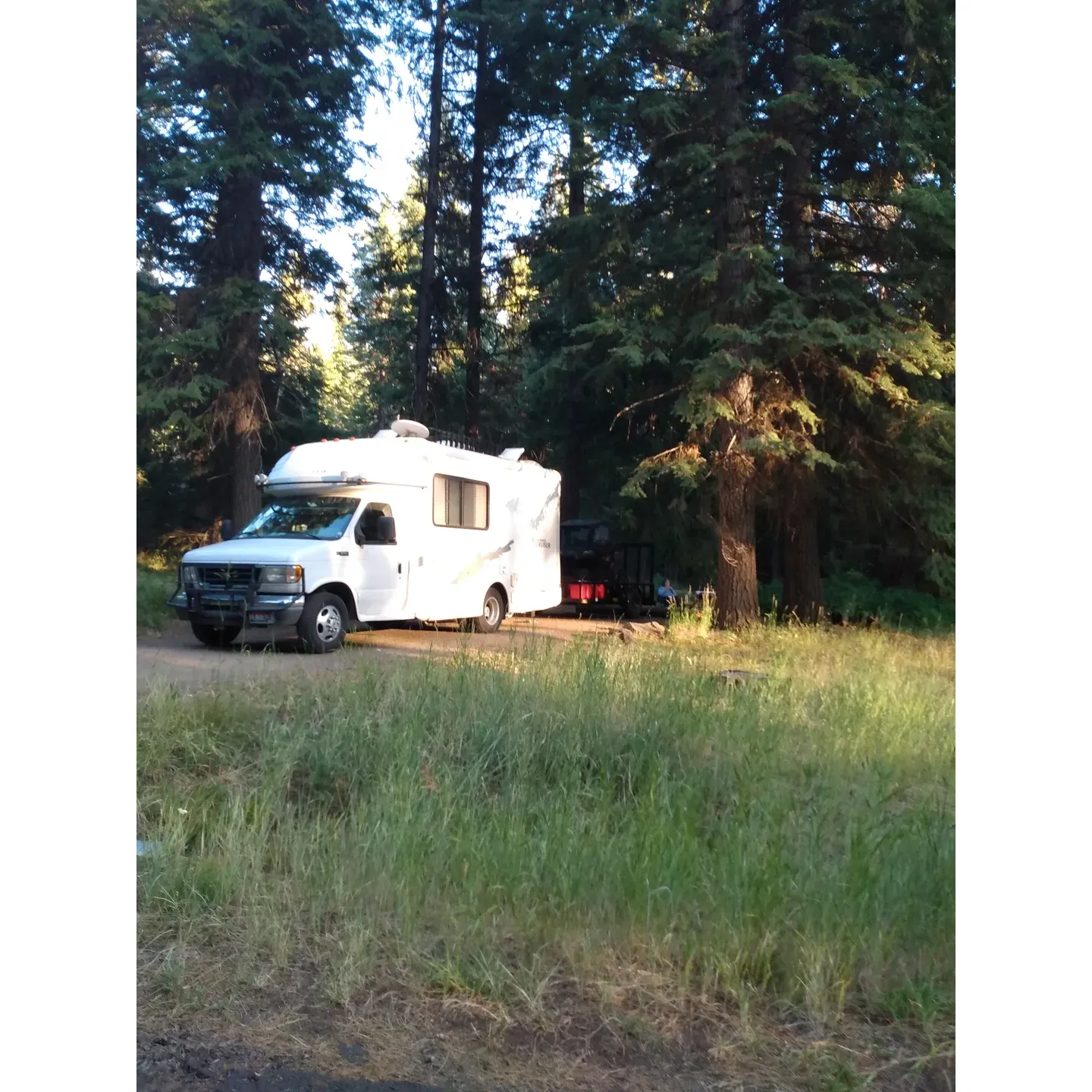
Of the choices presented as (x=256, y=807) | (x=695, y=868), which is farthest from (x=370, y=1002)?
(x=256, y=807)

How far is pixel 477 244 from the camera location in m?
20.1

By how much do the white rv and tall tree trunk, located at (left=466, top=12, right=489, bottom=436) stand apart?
20.5 ft

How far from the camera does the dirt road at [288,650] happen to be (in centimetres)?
844

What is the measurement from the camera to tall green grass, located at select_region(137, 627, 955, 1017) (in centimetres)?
359

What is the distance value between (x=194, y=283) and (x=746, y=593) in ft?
34.4

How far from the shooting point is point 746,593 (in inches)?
567

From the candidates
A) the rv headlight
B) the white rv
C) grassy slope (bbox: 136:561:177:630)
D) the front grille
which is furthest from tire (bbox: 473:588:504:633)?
grassy slope (bbox: 136:561:177:630)

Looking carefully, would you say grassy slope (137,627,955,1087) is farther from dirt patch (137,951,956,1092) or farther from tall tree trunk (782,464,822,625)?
tall tree trunk (782,464,822,625)

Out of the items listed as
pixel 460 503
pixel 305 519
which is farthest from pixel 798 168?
pixel 305 519

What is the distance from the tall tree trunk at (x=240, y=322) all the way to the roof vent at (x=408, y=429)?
489 cm

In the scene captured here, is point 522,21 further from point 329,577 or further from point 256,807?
point 256,807

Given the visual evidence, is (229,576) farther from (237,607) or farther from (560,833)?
(560,833)

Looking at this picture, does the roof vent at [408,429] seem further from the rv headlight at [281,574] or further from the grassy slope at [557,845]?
the grassy slope at [557,845]
